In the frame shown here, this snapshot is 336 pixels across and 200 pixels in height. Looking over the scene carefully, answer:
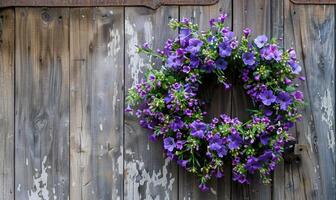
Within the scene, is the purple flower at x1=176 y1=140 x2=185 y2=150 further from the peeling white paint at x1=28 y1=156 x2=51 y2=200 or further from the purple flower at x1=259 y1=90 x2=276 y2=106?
the peeling white paint at x1=28 y1=156 x2=51 y2=200

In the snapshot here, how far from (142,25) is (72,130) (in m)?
0.51

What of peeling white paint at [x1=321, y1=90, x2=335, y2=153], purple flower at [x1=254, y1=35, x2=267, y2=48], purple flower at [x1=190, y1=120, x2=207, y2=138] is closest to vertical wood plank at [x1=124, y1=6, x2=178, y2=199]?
purple flower at [x1=190, y1=120, x2=207, y2=138]

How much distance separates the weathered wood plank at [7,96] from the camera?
2.03 metres

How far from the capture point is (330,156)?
6.68ft

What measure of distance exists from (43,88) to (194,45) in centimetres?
64

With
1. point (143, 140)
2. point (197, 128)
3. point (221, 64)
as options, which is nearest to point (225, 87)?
point (221, 64)

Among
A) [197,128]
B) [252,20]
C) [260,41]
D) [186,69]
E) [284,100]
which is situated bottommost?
[197,128]

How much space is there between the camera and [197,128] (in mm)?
1842

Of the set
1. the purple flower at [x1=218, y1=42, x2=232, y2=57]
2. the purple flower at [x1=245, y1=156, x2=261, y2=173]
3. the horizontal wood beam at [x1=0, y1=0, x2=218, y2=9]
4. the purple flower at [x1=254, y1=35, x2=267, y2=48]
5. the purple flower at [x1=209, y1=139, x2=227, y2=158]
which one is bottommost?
the purple flower at [x1=245, y1=156, x2=261, y2=173]

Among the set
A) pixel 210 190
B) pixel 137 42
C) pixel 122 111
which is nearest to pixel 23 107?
pixel 122 111

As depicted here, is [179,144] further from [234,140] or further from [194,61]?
[194,61]

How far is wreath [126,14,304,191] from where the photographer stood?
184cm

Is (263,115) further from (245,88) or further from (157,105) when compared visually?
(157,105)

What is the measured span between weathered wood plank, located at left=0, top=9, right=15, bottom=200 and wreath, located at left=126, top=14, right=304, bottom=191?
0.52 meters
